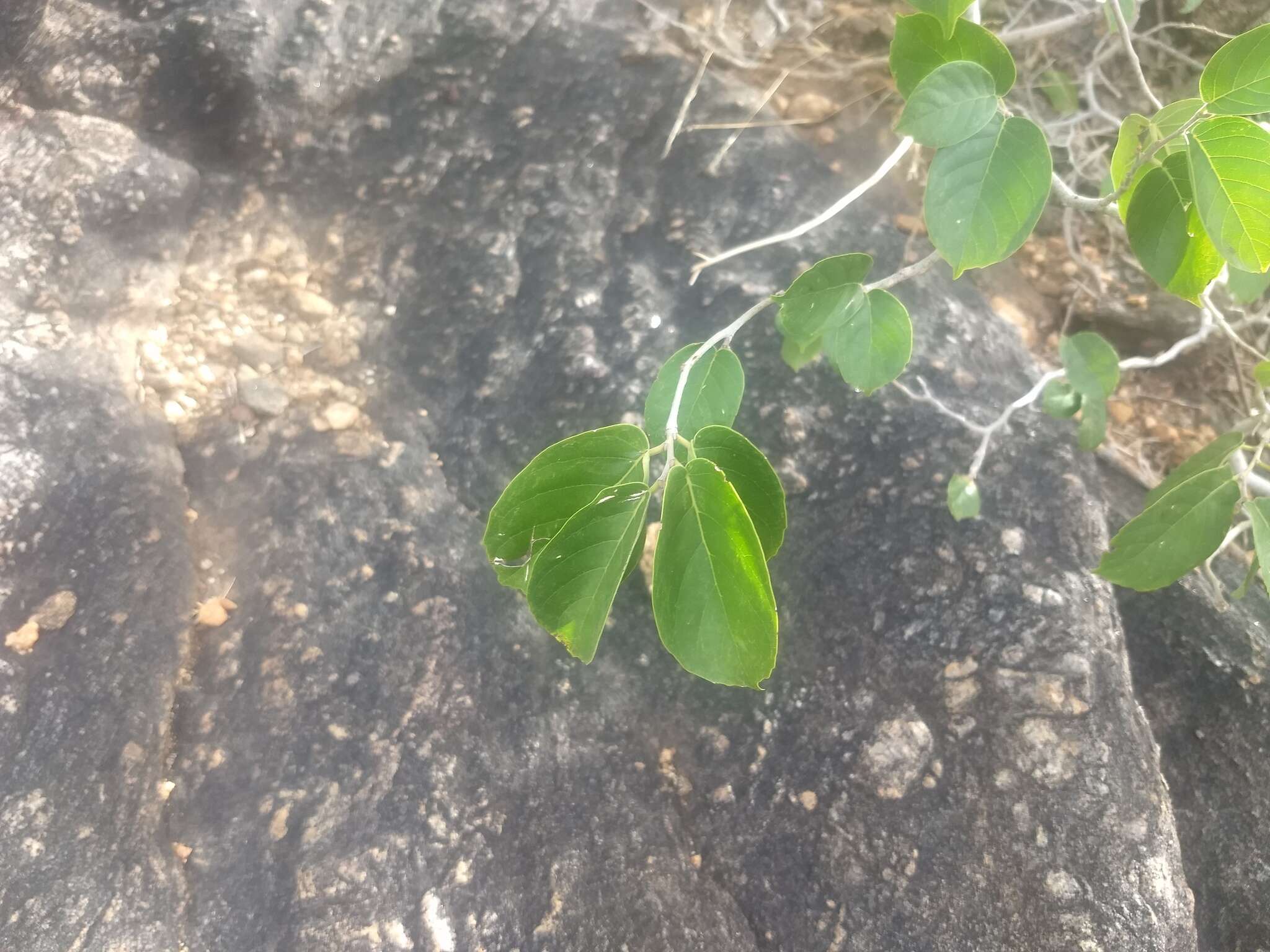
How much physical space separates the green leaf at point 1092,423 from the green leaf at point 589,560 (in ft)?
2.26

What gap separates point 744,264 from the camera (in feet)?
4.25

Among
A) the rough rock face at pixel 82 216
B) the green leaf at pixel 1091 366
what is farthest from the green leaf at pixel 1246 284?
the rough rock face at pixel 82 216

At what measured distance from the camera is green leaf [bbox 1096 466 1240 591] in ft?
2.72

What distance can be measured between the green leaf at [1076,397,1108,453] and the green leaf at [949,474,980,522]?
0.59ft

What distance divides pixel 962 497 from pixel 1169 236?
362 mm

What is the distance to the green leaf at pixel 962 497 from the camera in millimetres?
975

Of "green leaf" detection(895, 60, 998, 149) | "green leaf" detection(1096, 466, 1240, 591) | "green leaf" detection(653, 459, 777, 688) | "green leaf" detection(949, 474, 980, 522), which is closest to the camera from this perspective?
"green leaf" detection(653, 459, 777, 688)

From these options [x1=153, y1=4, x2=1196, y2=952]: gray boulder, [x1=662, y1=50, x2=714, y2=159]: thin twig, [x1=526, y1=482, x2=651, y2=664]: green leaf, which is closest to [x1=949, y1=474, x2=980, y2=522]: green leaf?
[x1=153, y1=4, x2=1196, y2=952]: gray boulder

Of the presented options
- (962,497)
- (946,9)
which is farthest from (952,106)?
(962,497)

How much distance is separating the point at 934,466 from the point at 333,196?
1.13 m

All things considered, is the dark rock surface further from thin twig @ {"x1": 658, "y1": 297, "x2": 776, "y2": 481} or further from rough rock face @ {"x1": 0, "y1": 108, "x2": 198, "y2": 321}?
rough rock face @ {"x1": 0, "y1": 108, "x2": 198, "y2": 321}

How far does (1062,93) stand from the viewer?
155 cm

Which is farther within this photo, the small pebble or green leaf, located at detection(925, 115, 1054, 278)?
the small pebble

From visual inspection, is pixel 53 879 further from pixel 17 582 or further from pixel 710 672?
pixel 710 672
